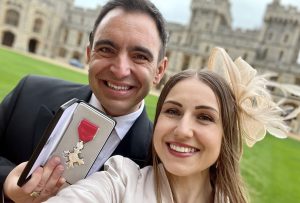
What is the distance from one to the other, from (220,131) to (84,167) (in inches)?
→ 27.9

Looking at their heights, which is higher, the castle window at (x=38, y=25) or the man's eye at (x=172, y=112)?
the man's eye at (x=172, y=112)

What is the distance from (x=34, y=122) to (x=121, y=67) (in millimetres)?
706

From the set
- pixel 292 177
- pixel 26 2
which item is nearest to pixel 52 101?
pixel 292 177

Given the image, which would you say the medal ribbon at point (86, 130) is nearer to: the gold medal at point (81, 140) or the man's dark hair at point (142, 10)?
the gold medal at point (81, 140)

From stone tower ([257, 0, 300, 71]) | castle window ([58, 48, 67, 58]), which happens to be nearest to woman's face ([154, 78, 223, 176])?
stone tower ([257, 0, 300, 71])

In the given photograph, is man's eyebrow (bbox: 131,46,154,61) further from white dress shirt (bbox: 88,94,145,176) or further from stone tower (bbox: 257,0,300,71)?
stone tower (bbox: 257,0,300,71)

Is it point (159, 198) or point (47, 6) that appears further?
point (47, 6)

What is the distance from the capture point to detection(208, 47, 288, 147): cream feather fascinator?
2.16 metres

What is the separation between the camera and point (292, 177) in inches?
371

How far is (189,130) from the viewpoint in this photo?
69.5 inches

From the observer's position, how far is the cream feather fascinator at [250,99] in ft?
7.07

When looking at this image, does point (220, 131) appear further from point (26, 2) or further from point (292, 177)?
point (26, 2)

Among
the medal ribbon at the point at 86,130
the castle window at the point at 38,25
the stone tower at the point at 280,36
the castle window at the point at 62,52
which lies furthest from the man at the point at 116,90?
the castle window at the point at 62,52

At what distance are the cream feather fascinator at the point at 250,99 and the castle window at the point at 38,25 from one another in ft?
153
